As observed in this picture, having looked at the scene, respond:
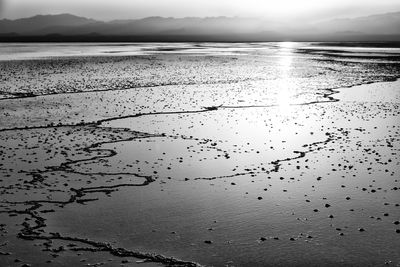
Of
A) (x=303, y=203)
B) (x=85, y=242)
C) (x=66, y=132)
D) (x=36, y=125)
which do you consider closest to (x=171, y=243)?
(x=85, y=242)

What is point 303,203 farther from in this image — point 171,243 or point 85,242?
point 85,242

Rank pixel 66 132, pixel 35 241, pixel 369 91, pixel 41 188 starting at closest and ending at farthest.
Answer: pixel 35 241, pixel 41 188, pixel 66 132, pixel 369 91

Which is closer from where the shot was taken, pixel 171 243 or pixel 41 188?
pixel 171 243

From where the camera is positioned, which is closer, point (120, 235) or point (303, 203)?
point (120, 235)

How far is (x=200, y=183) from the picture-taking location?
46.4ft

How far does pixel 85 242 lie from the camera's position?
984 centimetres

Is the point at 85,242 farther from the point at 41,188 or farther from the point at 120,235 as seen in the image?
the point at 41,188

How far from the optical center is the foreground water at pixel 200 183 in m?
9.60

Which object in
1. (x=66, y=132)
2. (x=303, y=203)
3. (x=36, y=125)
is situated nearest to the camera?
(x=303, y=203)

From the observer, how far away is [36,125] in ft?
74.9

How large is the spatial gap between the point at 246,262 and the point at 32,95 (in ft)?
97.6

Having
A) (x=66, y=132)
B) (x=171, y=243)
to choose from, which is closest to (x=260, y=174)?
(x=171, y=243)

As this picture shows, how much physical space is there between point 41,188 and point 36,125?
1036 cm

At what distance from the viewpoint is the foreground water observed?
31.5ft
